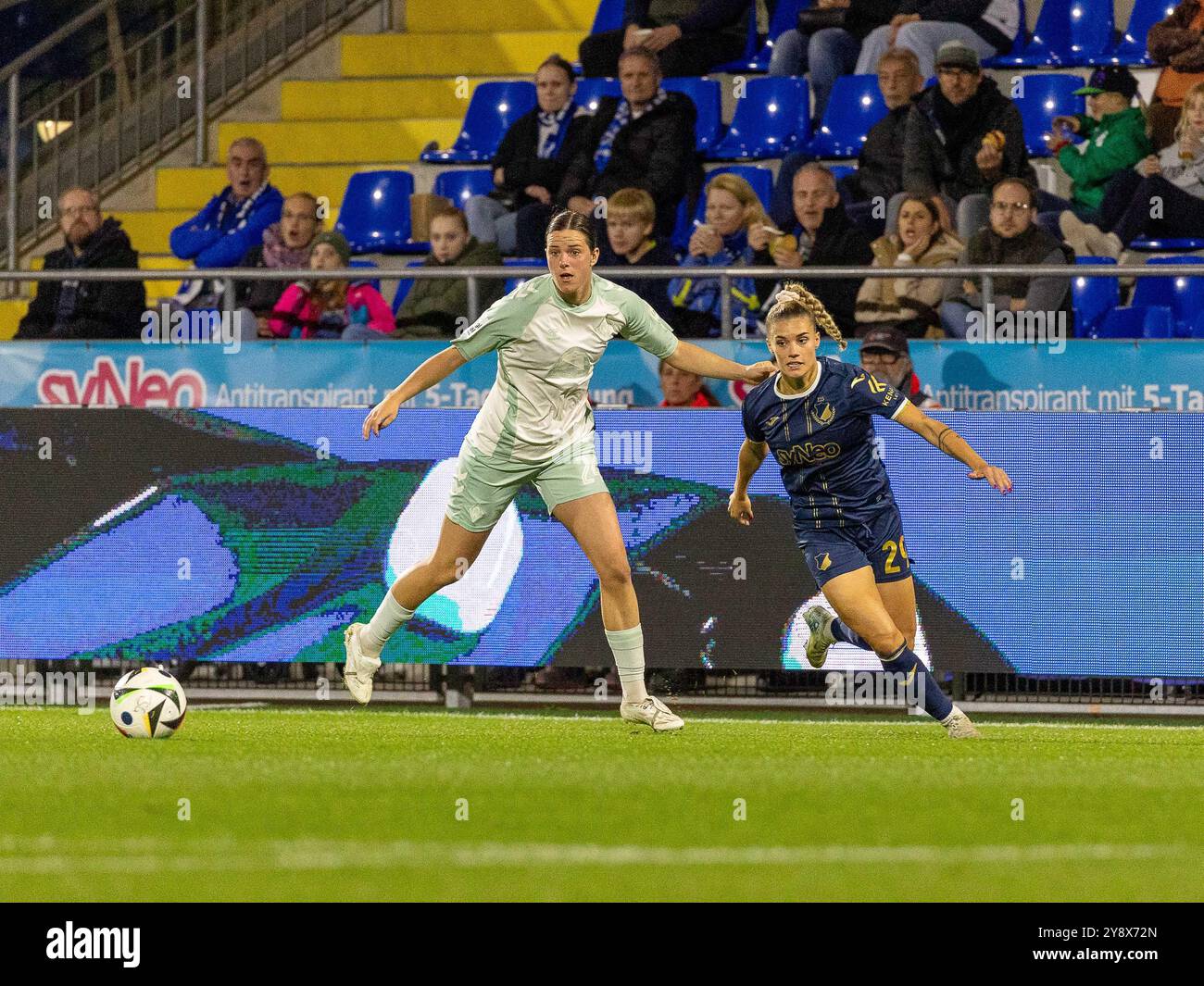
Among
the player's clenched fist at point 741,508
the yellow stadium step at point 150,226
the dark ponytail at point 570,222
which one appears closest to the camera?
the dark ponytail at point 570,222

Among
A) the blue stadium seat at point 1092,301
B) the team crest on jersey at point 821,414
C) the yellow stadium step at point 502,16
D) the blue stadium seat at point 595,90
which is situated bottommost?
the team crest on jersey at point 821,414

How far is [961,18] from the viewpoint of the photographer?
17125 millimetres

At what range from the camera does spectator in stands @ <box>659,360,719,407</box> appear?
512 inches

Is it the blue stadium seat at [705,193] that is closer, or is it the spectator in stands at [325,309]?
the spectator in stands at [325,309]

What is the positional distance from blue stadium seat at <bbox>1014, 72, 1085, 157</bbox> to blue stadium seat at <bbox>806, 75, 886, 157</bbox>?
3.93ft

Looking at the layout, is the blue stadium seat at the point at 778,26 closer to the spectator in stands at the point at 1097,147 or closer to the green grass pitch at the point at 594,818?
the spectator in stands at the point at 1097,147

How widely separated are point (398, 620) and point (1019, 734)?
131 inches

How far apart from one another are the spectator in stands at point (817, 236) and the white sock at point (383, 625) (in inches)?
183

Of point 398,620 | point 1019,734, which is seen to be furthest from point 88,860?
point 1019,734

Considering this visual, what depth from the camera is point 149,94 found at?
20.2m

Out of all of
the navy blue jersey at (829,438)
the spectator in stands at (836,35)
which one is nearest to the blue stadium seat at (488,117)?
the spectator in stands at (836,35)

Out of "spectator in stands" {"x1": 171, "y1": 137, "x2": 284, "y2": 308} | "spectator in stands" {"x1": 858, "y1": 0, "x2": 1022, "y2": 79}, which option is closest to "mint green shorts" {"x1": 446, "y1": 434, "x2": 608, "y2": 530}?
"spectator in stands" {"x1": 171, "y1": 137, "x2": 284, "y2": 308}

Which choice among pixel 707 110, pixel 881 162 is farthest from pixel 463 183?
pixel 881 162

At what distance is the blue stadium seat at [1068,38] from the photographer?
17484mm
